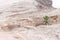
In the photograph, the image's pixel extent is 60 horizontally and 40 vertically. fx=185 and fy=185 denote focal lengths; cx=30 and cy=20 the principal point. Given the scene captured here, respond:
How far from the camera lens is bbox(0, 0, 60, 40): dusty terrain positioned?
333 centimetres

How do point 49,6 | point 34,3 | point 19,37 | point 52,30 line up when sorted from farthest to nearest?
point 49,6 → point 34,3 → point 52,30 → point 19,37

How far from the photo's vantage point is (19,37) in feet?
10.5

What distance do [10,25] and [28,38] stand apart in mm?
663

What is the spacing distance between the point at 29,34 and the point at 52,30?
1.65 feet

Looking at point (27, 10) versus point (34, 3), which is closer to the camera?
point (27, 10)

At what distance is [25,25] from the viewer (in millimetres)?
3820

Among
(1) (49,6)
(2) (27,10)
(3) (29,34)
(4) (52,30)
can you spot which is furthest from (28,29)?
(1) (49,6)

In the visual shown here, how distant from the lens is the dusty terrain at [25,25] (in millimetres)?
3332

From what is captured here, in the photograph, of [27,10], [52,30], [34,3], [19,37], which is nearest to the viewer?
[19,37]

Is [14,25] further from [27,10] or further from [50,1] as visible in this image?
[50,1]

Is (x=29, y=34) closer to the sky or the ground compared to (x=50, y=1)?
closer to the ground

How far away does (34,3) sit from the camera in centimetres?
529

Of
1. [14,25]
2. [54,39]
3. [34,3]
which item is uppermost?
[34,3]

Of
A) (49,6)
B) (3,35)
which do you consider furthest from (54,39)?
(49,6)
